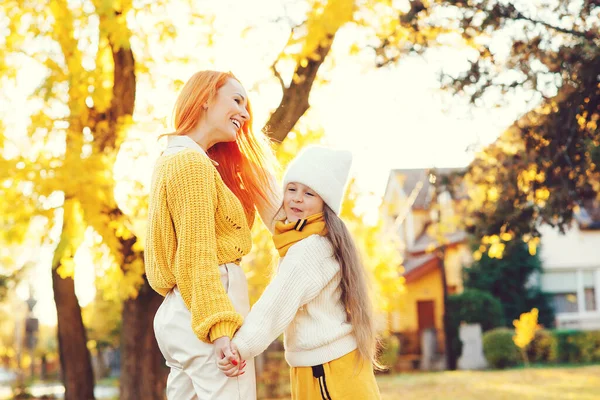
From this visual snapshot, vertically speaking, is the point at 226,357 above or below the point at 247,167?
below

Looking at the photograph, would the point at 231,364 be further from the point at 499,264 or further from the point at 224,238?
the point at 499,264

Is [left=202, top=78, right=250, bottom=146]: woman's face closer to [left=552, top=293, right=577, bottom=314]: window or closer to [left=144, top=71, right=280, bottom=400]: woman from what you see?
[left=144, top=71, right=280, bottom=400]: woman

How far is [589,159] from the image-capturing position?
24.0 feet

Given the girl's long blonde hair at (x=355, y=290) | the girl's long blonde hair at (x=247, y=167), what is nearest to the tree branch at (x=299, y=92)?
the girl's long blonde hair at (x=247, y=167)

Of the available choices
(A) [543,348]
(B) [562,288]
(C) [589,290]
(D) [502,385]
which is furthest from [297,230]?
(C) [589,290]

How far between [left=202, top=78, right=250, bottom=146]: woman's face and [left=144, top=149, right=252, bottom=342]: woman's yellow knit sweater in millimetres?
255

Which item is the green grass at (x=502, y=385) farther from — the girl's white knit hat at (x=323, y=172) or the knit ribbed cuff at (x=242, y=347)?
the knit ribbed cuff at (x=242, y=347)

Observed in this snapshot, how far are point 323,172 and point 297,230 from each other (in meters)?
0.26

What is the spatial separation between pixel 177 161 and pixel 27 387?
60.3 ft

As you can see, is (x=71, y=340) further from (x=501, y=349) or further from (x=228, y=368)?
(x=501, y=349)

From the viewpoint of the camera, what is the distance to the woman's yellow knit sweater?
111 inches

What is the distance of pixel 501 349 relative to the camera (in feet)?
69.3

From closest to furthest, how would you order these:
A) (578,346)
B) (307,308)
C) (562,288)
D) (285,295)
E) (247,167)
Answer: (285,295) < (307,308) < (247,167) < (578,346) < (562,288)

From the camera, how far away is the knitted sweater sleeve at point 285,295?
9.59 ft
